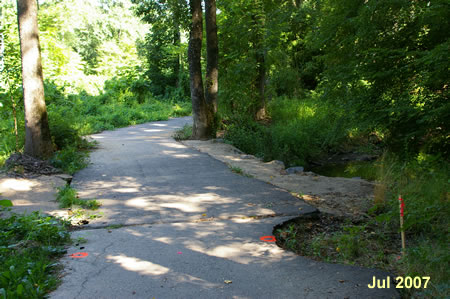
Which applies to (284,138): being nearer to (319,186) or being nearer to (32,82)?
(319,186)

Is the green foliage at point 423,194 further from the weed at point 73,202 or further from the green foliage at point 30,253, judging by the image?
the weed at point 73,202

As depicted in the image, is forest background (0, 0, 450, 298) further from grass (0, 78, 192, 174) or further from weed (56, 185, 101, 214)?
weed (56, 185, 101, 214)

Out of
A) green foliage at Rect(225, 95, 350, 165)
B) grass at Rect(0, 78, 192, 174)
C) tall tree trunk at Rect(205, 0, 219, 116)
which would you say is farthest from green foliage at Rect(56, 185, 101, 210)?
tall tree trunk at Rect(205, 0, 219, 116)

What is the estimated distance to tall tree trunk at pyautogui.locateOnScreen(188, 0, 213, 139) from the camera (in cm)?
1440

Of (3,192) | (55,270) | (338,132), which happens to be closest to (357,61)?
(338,132)

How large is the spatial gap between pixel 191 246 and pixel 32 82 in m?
6.76

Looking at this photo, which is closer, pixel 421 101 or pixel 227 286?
pixel 227 286

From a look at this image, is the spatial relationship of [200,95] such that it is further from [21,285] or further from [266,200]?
[21,285]

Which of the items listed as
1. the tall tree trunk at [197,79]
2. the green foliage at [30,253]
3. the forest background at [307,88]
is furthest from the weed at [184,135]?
the green foliage at [30,253]

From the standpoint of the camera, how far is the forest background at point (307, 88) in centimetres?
541

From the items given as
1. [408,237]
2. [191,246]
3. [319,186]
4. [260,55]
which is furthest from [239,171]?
[260,55]

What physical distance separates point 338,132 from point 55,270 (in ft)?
17.9

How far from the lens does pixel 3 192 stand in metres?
7.48

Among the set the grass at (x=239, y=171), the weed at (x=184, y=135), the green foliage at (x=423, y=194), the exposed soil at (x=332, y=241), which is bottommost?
the exposed soil at (x=332, y=241)
